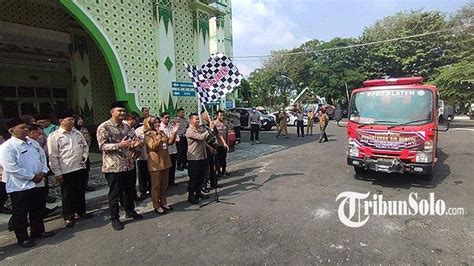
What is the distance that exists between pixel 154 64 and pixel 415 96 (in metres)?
7.26

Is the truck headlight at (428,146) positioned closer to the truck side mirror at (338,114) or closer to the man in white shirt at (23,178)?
the truck side mirror at (338,114)

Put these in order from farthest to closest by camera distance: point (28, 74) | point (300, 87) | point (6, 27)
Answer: point (300, 87), point (28, 74), point (6, 27)

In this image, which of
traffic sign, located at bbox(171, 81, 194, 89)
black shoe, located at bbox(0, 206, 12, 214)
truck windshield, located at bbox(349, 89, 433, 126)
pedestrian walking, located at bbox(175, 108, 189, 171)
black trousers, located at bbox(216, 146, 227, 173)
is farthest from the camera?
traffic sign, located at bbox(171, 81, 194, 89)

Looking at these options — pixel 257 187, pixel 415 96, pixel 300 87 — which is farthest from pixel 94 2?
pixel 300 87

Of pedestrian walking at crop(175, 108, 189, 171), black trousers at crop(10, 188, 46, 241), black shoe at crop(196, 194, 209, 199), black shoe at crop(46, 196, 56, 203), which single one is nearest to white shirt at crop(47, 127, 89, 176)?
black trousers at crop(10, 188, 46, 241)

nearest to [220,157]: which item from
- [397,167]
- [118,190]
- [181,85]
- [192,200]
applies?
[192,200]

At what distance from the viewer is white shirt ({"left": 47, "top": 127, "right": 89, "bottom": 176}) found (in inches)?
170

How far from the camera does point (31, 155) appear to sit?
405 centimetres

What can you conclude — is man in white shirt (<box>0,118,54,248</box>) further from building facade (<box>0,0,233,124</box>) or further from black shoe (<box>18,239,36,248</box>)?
building facade (<box>0,0,233,124</box>)

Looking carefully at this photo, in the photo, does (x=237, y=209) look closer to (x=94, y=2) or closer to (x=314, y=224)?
(x=314, y=224)

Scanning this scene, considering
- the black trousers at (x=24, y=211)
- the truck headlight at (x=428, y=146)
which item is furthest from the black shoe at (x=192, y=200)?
the truck headlight at (x=428, y=146)

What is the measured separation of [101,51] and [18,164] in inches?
197

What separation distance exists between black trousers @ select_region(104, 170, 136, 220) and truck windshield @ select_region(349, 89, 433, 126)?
4961 millimetres

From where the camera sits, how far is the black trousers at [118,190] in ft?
14.0
